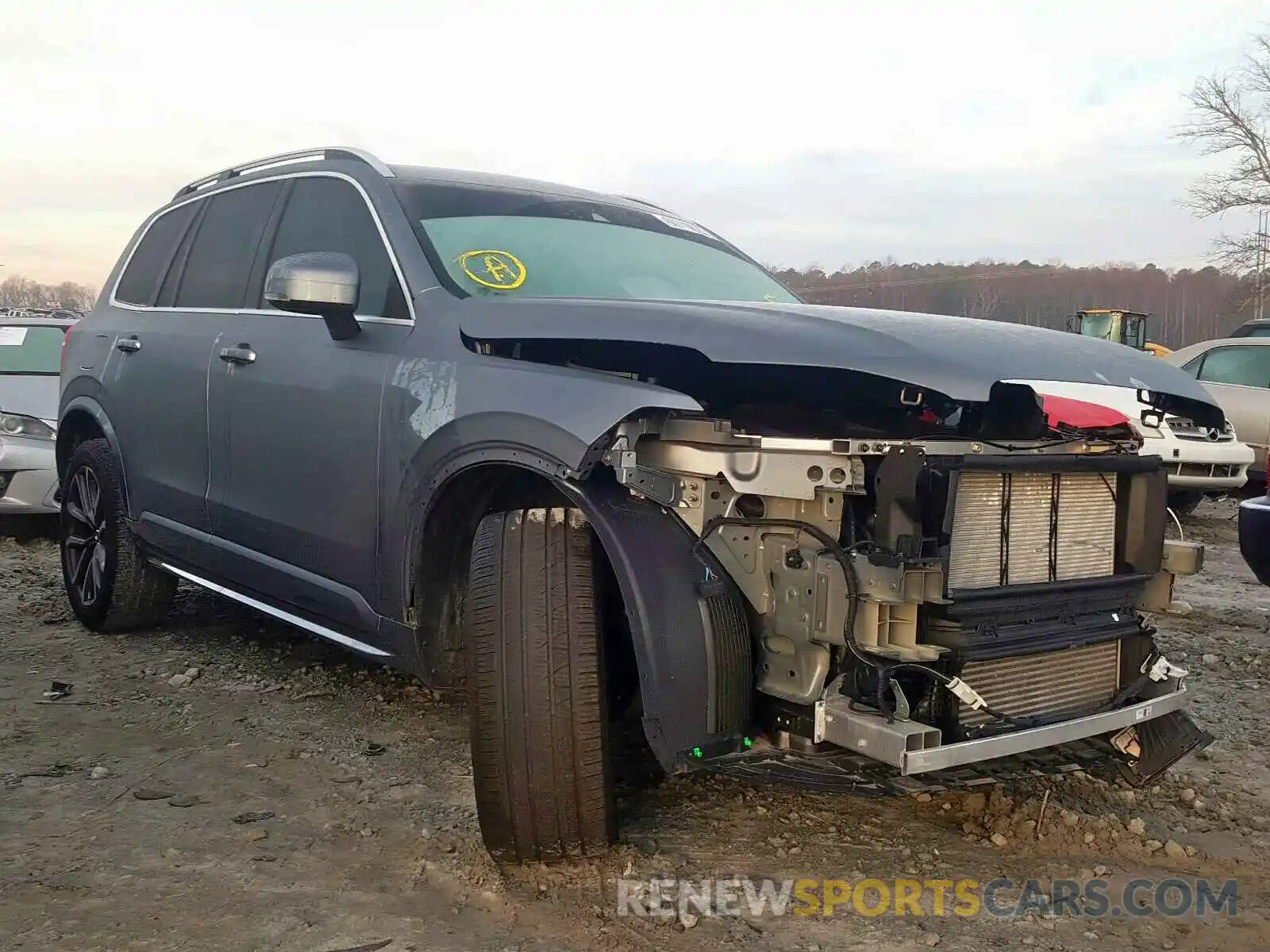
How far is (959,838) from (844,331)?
Answer: 1.36 metres

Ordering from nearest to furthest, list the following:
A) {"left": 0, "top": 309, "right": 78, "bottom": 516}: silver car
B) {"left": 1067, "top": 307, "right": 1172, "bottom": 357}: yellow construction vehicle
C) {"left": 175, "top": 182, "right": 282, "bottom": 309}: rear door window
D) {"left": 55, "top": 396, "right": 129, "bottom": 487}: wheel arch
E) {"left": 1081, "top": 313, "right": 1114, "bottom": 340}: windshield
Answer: {"left": 175, "top": 182, "right": 282, "bottom": 309}: rear door window → {"left": 55, "top": 396, "right": 129, "bottom": 487}: wheel arch → {"left": 0, "top": 309, "right": 78, "bottom": 516}: silver car → {"left": 1067, "top": 307, "right": 1172, "bottom": 357}: yellow construction vehicle → {"left": 1081, "top": 313, "right": 1114, "bottom": 340}: windshield

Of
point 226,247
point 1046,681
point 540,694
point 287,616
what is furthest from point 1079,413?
point 226,247

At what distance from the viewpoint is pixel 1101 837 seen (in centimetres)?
272

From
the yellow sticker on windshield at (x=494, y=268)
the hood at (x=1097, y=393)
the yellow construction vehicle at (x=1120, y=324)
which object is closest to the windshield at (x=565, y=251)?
the yellow sticker on windshield at (x=494, y=268)

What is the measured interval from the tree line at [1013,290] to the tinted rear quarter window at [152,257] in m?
Answer: 2.44

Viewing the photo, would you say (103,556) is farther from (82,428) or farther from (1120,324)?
(1120,324)

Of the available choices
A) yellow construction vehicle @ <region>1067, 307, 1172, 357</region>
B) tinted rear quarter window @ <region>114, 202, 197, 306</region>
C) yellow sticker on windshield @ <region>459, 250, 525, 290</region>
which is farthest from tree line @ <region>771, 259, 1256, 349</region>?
tinted rear quarter window @ <region>114, 202, 197, 306</region>

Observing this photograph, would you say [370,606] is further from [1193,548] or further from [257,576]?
[1193,548]

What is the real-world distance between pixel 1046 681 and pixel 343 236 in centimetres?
240

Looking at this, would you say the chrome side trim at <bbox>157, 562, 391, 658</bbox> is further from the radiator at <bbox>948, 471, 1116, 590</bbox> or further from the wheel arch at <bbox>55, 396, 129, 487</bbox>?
the radiator at <bbox>948, 471, 1116, 590</bbox>

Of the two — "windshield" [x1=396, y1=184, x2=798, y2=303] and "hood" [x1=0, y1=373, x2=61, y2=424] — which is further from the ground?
"windshield" [x1=396, y1=184, x2=798, y2=303]

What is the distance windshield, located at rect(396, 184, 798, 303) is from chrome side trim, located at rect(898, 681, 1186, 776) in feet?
4.84

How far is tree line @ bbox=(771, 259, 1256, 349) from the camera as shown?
363cm

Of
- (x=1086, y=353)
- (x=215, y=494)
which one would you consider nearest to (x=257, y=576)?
(x=215, y=494)
